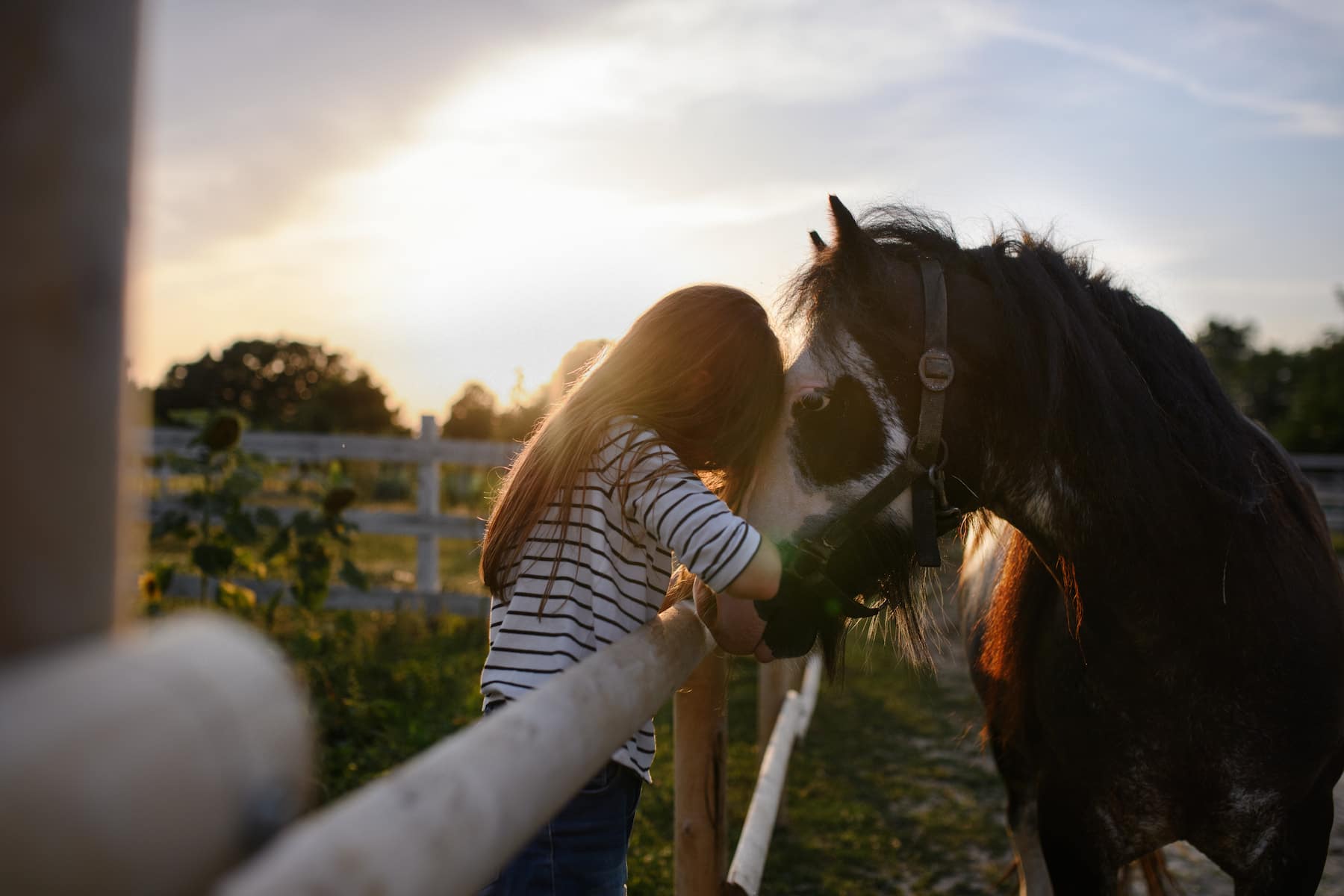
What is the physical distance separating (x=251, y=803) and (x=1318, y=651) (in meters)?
2.45

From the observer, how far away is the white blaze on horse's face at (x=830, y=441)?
2.06 m

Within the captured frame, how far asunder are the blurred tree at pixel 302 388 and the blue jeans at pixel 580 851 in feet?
106

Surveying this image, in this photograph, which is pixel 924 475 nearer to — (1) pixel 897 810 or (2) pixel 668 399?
(2) pixel 668 399

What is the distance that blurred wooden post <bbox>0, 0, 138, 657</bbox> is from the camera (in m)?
0.46

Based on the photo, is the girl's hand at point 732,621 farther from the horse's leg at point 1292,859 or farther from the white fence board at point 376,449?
the white fence board at point 376,449

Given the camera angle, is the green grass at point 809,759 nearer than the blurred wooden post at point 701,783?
No

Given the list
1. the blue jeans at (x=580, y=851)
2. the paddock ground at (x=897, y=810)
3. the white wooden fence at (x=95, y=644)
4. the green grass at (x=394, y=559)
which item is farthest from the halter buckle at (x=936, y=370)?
the green grass at (x=394, y=559)

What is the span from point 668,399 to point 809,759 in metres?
4.19

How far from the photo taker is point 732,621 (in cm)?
195

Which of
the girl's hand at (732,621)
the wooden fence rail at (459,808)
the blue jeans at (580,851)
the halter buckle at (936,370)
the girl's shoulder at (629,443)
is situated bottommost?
the blue jeans at (580,851)

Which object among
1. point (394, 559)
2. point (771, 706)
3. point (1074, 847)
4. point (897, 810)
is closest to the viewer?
point (1074, 847)

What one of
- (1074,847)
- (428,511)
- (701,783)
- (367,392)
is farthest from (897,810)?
(367,392)

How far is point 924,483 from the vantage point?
2111mm

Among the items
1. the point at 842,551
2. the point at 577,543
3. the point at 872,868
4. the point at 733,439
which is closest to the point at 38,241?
the point at 577,543
